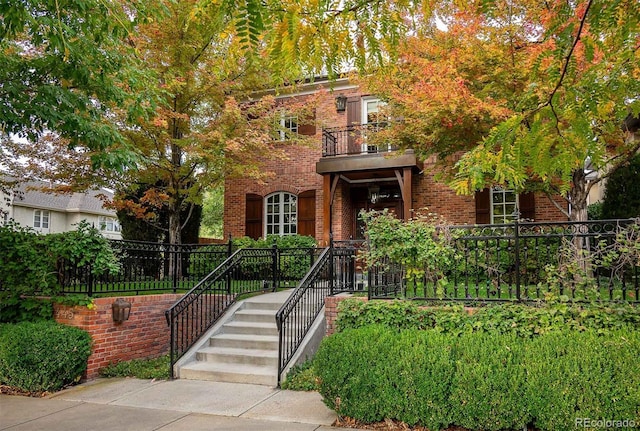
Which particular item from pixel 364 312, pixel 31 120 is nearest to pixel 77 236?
pixel 31 120

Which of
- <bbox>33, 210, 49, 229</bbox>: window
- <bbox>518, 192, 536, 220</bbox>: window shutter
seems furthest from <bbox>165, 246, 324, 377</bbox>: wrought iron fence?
<bbox>33, 210, 49, 229</bbox>: window

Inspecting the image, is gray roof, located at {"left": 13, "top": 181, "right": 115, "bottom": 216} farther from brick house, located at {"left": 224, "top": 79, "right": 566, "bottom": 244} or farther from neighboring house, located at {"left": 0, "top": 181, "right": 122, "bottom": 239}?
brick house, located at {"left": 224, "top": 79, "right": 566, "bottom": 244}

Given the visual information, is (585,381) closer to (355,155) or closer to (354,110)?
(355,155)

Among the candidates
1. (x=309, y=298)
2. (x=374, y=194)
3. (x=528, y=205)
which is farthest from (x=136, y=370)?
(x=528, y=205)

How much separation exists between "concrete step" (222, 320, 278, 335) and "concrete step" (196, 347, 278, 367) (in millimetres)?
445

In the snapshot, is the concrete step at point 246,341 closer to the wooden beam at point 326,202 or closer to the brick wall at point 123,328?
the brick wall at point 123,328

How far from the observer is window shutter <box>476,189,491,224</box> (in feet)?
43.4

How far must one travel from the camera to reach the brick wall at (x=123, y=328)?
7051 millimetres

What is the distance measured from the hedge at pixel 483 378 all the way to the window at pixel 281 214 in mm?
10509

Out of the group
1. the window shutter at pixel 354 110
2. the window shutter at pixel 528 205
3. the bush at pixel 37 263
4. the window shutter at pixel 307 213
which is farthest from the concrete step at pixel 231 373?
the window shutter at pixel 354 110

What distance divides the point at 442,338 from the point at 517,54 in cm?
526

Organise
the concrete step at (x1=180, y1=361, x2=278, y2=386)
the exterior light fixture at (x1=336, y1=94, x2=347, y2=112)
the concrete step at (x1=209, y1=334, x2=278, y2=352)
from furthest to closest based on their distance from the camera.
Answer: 1. the exterior light fixture at (x1=336, y1=94, x2=347, y2=112)
2. the concrete step at (x1=209, y1=334, x2=278, y2=352)
3. the concrete step at (x1=180, y1=361, x2=278, y2=386)

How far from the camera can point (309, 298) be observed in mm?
8008

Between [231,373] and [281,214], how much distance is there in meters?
9.27
